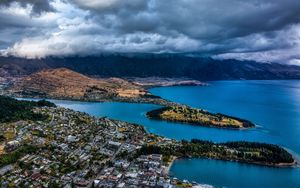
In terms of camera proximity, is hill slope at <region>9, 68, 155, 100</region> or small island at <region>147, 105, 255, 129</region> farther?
hill slope at <region>9, 68, 155, 100</region>

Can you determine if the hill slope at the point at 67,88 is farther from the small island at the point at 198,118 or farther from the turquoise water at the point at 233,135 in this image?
the small island at the point at 198,118

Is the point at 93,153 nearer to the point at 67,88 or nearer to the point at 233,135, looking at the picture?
the point at 233,135

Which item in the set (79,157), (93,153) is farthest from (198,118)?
(79,157)

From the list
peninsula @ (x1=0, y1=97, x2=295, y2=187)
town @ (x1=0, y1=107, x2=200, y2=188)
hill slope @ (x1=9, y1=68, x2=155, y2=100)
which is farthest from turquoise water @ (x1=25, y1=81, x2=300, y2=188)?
hill slope @ (x1=9, y1=68, x2=155, y2=100)

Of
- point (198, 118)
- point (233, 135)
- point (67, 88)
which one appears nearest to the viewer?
point (233, 135)

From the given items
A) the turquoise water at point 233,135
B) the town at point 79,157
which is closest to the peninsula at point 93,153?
the town at point 79,157

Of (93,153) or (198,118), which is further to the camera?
(198,118)

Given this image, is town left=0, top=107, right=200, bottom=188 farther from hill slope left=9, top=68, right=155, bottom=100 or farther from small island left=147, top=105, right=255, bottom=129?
hill slope left=9, top=68, right=155, bottom=100

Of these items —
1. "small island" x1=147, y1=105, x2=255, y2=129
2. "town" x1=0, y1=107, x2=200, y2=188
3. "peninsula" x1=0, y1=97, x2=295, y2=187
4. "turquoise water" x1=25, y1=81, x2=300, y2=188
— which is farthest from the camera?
"small island" x1=147, y1=105, x2=255, y2=129

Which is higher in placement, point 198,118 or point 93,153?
point 93,153

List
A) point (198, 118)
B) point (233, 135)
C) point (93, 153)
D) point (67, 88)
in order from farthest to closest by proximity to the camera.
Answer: point (67, 88)
point (198, 118)
point (233, 135)
point (93, 153)
